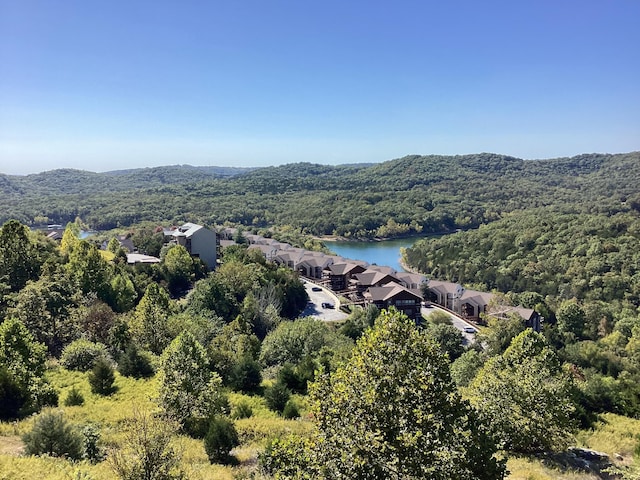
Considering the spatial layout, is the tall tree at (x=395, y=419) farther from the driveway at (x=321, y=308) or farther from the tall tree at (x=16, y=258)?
the driveway at (x=321, y=308)

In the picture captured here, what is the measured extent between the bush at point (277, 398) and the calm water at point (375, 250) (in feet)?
182

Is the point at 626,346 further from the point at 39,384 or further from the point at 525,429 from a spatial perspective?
the point at 39,384

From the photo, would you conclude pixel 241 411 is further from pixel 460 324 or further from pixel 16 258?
pixel 460 324

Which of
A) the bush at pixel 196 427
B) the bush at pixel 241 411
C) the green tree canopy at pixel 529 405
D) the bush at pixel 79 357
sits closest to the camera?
the green tree canopy at pixel 529 405

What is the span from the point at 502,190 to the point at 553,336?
111 m

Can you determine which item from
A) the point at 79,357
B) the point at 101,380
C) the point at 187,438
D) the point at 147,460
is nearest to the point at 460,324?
the point at 79,357

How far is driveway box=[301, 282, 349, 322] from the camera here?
36328mm

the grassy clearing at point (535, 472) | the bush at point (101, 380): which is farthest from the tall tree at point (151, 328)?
the grassy clearing at point (535, 472)

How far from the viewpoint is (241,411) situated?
45.0 ft

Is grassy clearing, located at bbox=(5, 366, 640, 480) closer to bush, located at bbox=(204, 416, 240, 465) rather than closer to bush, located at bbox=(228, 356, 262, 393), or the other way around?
bush, located at bbox=(204, 416, 240, 465)

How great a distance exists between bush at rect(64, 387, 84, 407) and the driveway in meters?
23.0

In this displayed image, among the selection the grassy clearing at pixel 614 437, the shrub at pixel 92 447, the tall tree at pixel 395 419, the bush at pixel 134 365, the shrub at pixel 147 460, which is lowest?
the grassy clearing at pixel 614 437

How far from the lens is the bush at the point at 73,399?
13.3 meters

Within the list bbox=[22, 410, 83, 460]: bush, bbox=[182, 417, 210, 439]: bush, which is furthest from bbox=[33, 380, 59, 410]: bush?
bbox=[182, 417, 210, 439]: bush
